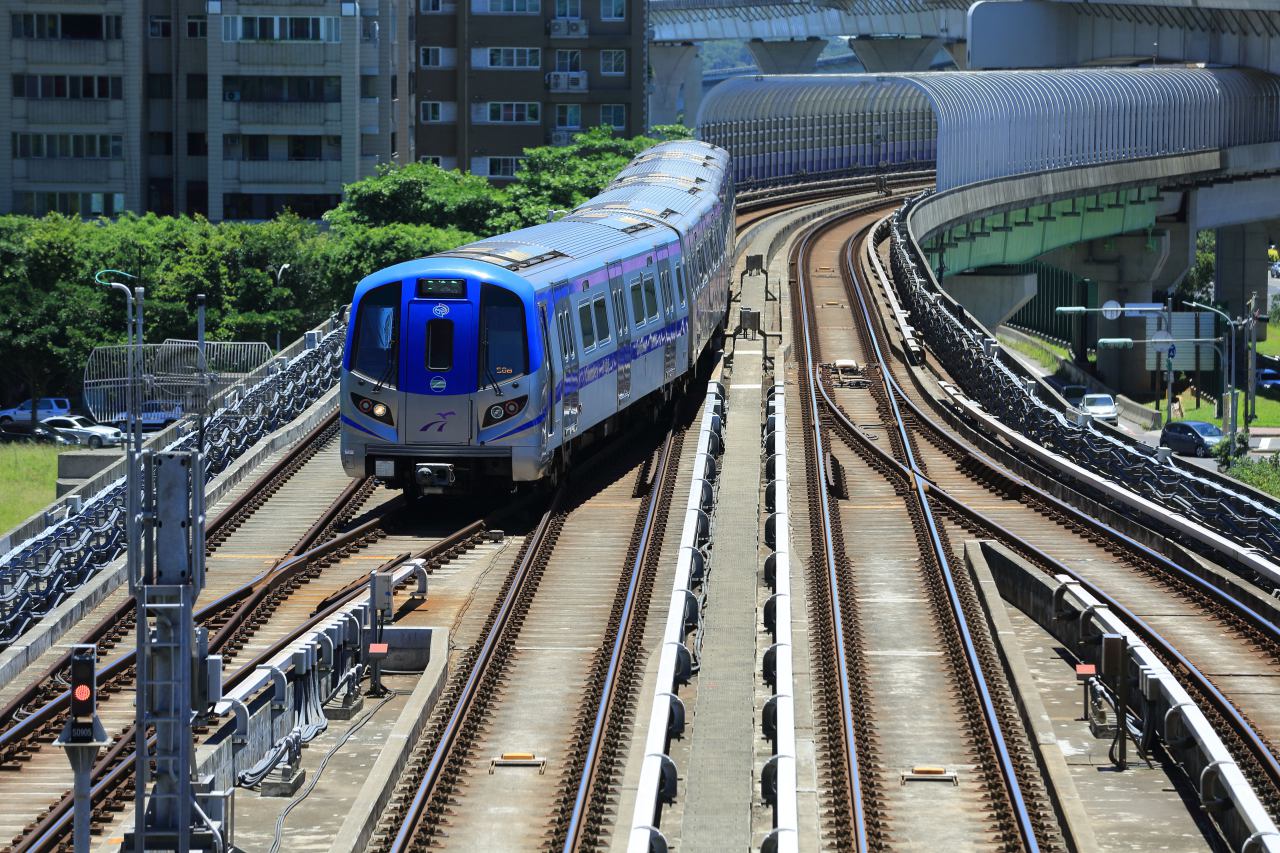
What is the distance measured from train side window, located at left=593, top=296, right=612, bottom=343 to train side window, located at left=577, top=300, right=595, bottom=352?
0.84 feet

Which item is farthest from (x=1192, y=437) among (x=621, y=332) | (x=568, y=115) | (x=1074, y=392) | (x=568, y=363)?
(x=568, y=115)

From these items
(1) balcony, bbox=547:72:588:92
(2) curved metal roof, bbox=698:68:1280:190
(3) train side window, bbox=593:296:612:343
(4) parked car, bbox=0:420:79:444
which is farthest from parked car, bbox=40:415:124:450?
(1) balcony, bbox=547:72:588:92

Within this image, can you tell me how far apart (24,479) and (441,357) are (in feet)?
95.6

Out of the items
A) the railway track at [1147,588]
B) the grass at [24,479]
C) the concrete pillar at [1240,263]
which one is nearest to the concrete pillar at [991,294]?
the concrete pillar at [1240,263]

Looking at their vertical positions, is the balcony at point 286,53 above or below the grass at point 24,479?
above

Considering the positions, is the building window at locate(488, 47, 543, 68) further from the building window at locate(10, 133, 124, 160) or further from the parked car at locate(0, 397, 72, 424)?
the parked car at locate(0, 397, 72, 424)

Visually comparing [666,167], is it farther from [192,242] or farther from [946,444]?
[192,242]

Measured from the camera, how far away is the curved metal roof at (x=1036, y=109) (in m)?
70.8

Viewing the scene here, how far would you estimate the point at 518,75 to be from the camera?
315ft

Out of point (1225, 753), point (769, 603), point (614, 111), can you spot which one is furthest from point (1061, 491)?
point (614, 111)

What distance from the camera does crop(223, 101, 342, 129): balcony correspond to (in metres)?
76.1

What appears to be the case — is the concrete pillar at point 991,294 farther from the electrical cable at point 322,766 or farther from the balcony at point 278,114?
the electrical cable at point 322,766

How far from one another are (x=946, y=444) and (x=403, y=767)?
→ 719 inches

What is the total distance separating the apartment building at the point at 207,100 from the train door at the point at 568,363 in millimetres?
50911
